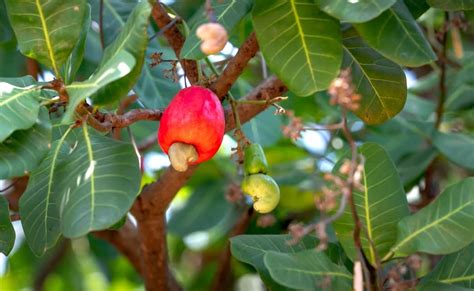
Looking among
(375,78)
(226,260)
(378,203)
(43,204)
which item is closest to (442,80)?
(226,260)

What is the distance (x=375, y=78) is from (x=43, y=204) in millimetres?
599

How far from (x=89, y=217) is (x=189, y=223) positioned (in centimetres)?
139

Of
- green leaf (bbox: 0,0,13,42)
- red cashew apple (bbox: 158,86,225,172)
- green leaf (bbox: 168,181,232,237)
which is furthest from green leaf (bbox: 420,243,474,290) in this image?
green leaf (bbox: 168,181,232,237)

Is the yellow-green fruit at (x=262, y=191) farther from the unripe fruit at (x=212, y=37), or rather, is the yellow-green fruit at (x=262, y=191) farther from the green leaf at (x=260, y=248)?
the unripe fruit at (x=212, y=37)

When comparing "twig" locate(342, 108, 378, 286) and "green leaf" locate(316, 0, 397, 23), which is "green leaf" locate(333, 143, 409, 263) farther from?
"green leaf" locate(316, 0, 397, 23)

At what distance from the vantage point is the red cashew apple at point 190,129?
4.62 ft

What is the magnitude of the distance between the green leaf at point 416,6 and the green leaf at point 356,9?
25 centimetres

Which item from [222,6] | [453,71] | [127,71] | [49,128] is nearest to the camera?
[127,71]

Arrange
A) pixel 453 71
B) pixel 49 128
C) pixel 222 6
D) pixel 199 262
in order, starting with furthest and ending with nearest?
pixel 199 262
pixel 453 71
pixel 222 6
pixel 49 128

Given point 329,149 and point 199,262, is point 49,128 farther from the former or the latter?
point 199,262

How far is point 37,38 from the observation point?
1.50 m

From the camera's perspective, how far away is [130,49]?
1.34m

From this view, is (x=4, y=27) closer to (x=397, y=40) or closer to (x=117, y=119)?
(x=117, y=119)

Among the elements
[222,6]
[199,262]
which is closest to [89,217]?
[222,6]
